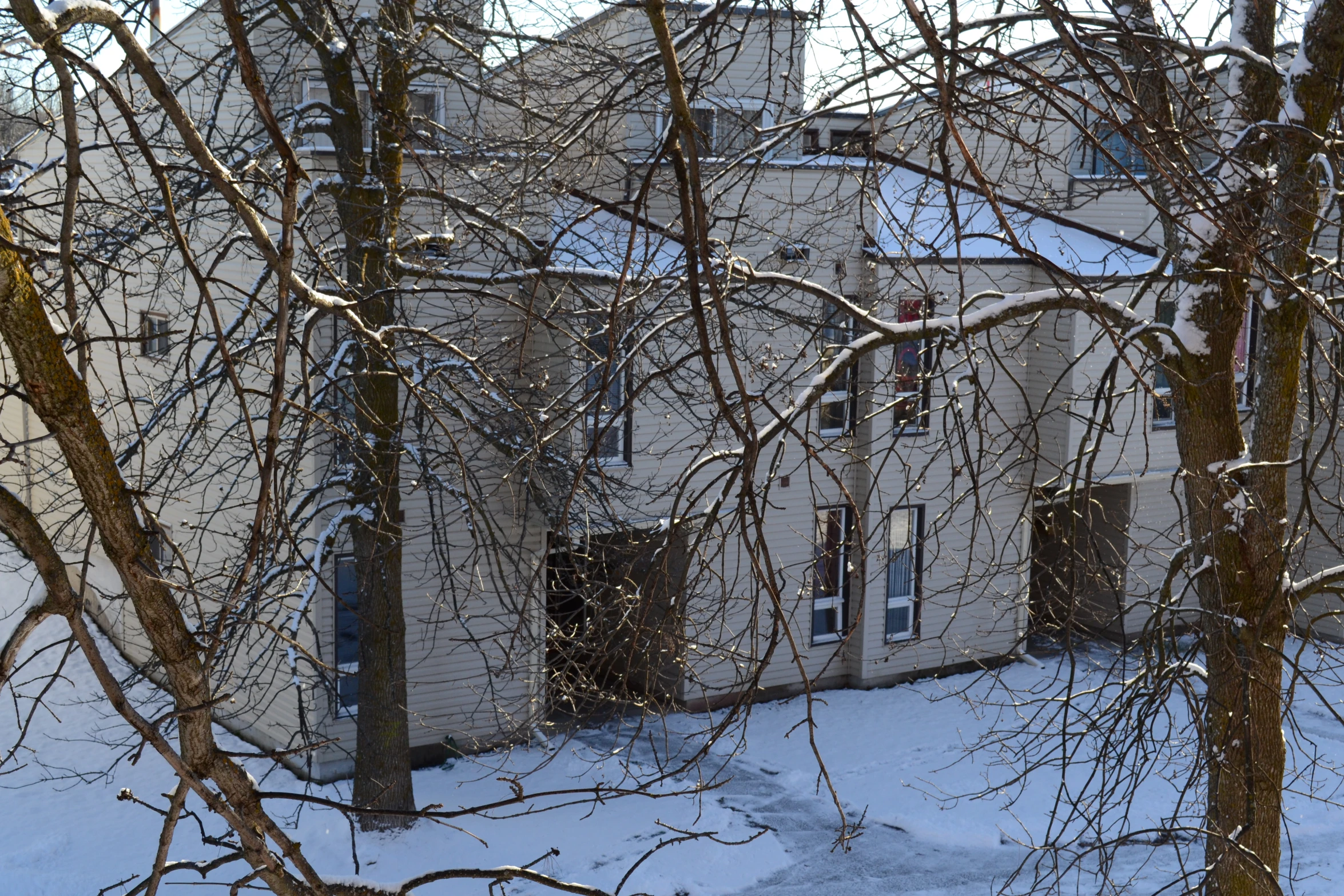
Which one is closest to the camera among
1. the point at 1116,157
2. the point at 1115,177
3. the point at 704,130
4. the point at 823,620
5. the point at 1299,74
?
the point at 1115,177

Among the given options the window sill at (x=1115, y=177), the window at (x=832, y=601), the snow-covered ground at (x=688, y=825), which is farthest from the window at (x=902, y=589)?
the window sill at (x=1115, y=177)

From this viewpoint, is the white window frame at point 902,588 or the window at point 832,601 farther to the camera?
the white window frame at point 902,588

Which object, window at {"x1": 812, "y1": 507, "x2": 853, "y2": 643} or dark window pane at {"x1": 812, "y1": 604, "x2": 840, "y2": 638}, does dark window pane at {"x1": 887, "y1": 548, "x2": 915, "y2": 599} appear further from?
dark window pane at {"x1": 812, "y1": 604, "x2": 840, "y2": 638}

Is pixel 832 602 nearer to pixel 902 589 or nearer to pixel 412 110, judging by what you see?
pixel 902 589

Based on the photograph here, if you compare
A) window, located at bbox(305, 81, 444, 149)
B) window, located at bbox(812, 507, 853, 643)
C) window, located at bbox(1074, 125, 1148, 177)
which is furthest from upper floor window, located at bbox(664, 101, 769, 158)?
window, located at bbox(812, 507, 853, 643)

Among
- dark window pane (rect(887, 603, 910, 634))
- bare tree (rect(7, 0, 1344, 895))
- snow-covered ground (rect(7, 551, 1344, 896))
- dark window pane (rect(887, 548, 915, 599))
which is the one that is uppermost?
bare tree (rect(7, 0, 1344, 895))

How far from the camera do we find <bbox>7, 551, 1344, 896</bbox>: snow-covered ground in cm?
1165

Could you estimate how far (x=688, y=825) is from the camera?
12.6m

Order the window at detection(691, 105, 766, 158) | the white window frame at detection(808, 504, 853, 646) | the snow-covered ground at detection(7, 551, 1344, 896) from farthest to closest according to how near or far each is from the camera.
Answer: the white window frame at detection(808, 504, 853, 646)
the snow-covered ground at detection(7, 551, 1344, 896)
the window at detection(691, 105, 766, 158)

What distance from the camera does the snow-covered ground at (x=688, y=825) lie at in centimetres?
1165

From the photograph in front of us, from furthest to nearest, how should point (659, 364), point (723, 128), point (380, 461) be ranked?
→ point (723, 128), point (380, 461), point (659, 364)

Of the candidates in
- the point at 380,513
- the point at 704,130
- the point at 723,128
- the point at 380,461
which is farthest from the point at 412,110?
the point at 723,128

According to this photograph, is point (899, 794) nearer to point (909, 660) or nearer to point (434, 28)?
point (909, 660)

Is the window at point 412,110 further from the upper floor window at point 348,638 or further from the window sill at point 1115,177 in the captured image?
the upper floor window at point 348,638
